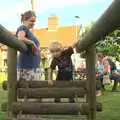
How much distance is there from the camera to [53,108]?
620 centimetres

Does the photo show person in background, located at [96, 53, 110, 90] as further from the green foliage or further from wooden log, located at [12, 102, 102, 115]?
wooden log, located at [12, 102, 102, 115]

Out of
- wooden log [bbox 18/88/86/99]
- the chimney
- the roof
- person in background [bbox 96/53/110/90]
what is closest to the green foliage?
person in background [bbox 96/53/110/90]

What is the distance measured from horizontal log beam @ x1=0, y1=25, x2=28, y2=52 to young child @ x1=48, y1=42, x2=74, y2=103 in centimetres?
93

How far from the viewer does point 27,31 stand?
6.83 meters

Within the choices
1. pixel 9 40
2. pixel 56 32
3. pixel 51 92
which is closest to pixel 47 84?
pixel 51 92

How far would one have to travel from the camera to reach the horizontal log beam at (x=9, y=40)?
13.7 ft

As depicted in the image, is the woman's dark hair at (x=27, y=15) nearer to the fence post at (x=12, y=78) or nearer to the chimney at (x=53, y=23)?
the fence post at (x=12, y=78)

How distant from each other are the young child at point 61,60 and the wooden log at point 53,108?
1.10m

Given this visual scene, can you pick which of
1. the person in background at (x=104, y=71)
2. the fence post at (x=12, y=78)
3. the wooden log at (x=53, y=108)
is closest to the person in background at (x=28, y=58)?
the fence post at (x=12, y=78)

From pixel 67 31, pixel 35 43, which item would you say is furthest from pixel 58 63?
pixel 67 31

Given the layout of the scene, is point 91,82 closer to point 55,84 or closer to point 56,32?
point 55,84

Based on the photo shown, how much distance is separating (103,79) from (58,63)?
380 inches

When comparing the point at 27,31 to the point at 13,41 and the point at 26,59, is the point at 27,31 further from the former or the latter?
the point at 13,41

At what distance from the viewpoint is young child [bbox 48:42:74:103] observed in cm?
735
